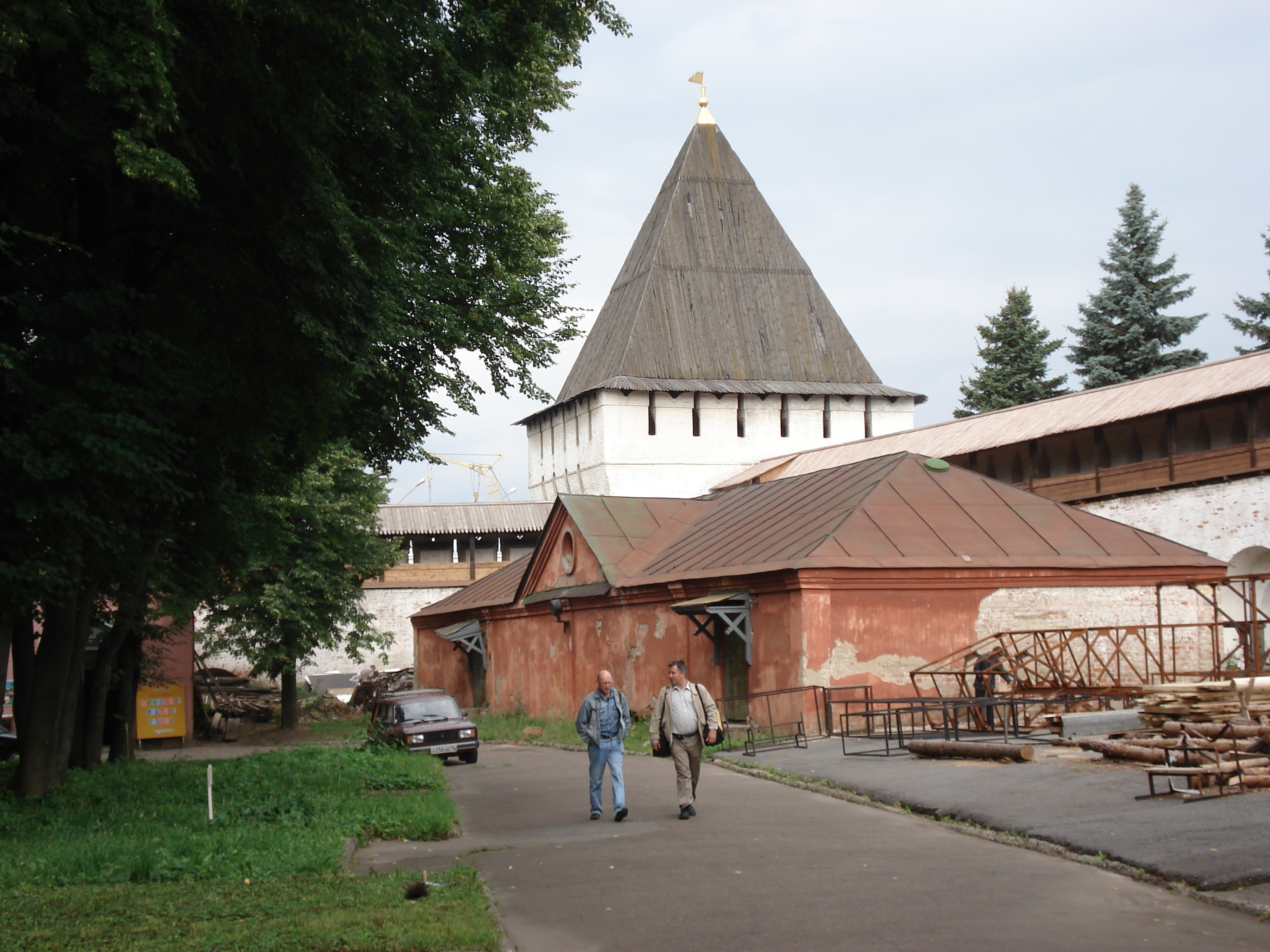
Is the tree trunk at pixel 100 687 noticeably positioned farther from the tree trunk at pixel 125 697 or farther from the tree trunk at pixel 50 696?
the tree trunk at pixel 50 696

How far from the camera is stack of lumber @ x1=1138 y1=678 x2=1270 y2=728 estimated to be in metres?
15.5

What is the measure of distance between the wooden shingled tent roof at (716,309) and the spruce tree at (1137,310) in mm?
14118

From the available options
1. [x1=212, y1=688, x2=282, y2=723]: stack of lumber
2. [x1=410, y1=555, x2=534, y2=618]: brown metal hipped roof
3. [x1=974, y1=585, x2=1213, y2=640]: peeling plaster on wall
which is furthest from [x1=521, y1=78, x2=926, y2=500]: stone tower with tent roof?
[x1=974, y1=585, x2=1213, y2=640]: peeling plaster on wall

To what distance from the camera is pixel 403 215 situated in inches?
585

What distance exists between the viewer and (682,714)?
14078 mm

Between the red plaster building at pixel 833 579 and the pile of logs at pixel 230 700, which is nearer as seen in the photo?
the red plaster building at pixel 833 579

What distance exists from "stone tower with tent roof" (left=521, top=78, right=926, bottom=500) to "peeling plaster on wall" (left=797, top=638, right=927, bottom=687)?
3526 cm

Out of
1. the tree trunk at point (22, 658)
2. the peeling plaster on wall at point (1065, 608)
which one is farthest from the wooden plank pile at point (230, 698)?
the peeling plaster on wall at point (1065, 608)

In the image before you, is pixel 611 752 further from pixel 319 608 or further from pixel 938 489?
pixel 319 608

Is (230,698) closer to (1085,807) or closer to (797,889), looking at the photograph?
(1085,807)

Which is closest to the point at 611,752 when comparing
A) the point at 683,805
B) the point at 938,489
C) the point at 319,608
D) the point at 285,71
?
the point at 683,805

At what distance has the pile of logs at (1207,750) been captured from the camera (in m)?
12.1

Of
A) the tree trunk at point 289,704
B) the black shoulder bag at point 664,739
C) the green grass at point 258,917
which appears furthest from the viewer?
the tree trunk at point 289,704

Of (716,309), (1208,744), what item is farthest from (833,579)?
(716,309)
